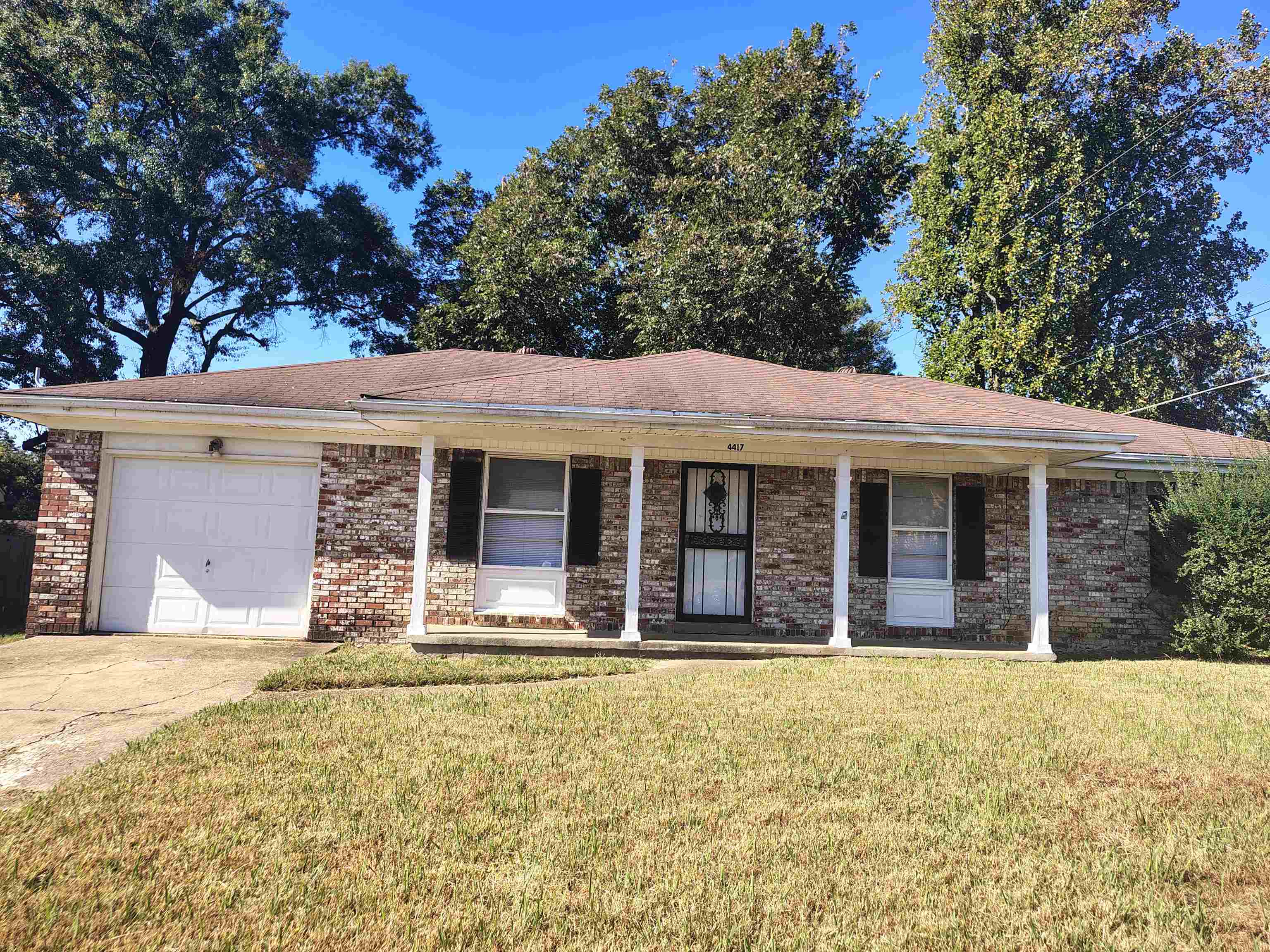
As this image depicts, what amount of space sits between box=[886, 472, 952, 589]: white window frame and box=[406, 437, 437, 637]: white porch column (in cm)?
610

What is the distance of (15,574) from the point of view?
13188 millimetres

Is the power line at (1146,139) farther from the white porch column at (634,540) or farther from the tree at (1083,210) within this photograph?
the white porch column at (634,540)

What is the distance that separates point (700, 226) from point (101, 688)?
17.6m

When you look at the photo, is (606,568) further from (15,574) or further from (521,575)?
(15,574)

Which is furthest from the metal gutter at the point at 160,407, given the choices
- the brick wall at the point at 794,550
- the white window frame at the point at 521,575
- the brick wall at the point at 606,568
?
the brick wall at the point at 794,550

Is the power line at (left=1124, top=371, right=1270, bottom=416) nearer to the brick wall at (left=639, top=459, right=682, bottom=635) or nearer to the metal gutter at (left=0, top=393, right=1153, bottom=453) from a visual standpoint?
the metal gutter at (left=0, top=393, right=1153, bottom=453)

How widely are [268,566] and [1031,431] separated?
31.3 ft

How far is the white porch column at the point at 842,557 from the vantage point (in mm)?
9234

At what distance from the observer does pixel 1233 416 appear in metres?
25.6

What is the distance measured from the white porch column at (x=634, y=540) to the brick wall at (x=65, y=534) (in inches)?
269

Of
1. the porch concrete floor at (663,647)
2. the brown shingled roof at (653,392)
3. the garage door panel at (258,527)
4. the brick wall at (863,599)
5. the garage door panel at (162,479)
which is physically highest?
the brown shingled roof at (653,392)

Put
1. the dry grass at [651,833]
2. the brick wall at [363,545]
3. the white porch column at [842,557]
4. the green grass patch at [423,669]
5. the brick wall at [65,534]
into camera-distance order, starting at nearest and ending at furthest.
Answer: the dry grass at [651,833] < the green grass patch at [423,669] < the white porch column at [842,557] < the brick wall at [65,534] < the brick wall at [363,545]

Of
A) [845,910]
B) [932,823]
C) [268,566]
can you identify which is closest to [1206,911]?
[932,823]

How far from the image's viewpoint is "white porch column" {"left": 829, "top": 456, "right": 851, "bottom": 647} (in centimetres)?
923
